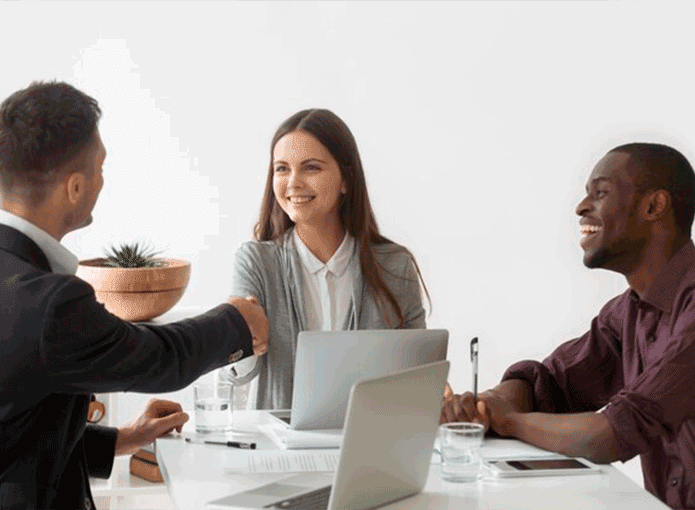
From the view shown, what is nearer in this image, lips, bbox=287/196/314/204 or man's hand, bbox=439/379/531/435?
man's hand, bbox=439/379/531/435

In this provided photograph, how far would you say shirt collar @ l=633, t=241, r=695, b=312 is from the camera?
2836 millimetres

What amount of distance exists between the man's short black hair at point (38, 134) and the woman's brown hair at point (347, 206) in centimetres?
117

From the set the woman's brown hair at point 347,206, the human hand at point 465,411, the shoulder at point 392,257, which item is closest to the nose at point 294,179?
the woman's brown hair at point 347,206

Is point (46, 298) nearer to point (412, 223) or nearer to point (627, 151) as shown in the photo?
point (627, 151)

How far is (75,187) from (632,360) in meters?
1.43

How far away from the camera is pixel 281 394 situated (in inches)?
132

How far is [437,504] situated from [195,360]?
56 centimetres

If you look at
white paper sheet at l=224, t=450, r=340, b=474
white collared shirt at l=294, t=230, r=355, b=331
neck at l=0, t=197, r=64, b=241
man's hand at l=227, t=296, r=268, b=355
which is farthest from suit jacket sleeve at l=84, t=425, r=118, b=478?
white collared shirt at l=294, t=230, r=355, b=331

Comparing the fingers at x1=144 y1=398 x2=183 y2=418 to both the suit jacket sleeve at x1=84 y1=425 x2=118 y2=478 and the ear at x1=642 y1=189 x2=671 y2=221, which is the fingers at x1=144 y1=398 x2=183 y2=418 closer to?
the suit jacket sleeve at x1=84 y1=425 x2=118 y2=478

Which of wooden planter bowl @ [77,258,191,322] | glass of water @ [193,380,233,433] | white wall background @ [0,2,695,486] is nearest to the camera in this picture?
glass of water @ [193,380,233,433]

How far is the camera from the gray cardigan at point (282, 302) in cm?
338

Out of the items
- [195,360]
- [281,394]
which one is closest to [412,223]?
[281,394]

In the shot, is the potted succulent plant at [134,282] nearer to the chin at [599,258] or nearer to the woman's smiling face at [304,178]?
the woman's smiling face at [304,178]

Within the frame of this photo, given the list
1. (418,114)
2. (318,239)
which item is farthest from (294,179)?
(418,114)
